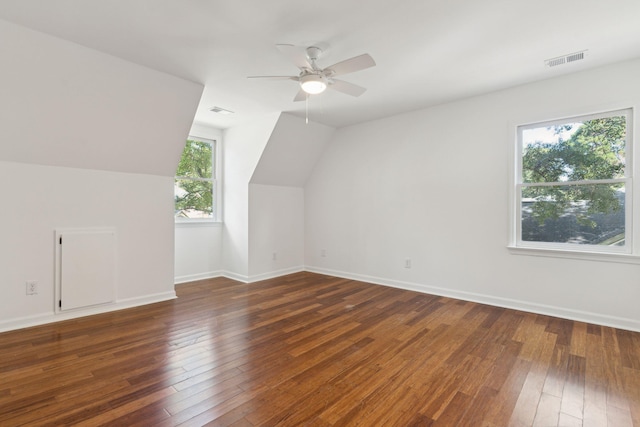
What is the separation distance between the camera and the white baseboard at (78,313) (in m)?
2.91

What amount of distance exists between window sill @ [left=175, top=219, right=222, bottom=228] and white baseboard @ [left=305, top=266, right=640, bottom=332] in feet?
8.63

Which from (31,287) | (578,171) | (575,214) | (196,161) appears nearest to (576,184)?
(578,171)

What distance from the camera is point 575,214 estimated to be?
333 cm

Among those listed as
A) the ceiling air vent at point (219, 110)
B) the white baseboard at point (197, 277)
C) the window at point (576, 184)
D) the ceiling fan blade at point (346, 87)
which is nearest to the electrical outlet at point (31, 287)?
the white baseboard at point (197, 277)

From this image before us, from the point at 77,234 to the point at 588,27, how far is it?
514cm

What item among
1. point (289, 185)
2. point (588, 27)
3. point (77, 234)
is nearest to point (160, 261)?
point (77, 234)

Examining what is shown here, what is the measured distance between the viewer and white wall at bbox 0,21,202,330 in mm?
2623

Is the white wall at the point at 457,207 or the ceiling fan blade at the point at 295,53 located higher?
the ceiling fan blade at the point at 295,53

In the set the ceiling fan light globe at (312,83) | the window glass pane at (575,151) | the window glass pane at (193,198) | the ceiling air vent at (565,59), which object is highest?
the ceiling air vent at (565,59)

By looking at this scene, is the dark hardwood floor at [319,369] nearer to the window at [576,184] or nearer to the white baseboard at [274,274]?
the window at [576,184]

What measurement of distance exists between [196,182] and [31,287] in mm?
2595

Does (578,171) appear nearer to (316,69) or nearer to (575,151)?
(575,151)

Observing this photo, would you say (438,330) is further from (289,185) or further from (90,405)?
(289,185)

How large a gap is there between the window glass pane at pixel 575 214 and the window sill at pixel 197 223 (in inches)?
182
